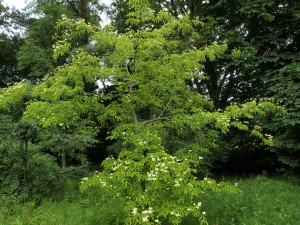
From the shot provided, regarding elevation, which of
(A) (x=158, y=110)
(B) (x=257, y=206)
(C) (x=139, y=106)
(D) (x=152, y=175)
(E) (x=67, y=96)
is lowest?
(B) (x=257, y=206)

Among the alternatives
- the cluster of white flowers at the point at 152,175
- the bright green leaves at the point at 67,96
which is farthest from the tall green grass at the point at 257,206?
the bright green leaves at the point at 67,96

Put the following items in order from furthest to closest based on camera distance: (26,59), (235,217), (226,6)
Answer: (26,59) → (226,6) → (235,217)

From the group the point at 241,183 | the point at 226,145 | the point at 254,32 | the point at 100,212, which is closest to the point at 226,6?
the point at 254,32

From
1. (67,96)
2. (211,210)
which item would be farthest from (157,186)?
(211,210)

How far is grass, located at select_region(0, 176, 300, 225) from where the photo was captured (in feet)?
21.4

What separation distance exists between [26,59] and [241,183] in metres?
13.2

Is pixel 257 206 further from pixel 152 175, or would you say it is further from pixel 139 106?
pixel 152 175

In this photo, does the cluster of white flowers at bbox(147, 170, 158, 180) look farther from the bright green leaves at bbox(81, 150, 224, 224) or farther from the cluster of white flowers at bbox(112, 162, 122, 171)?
the cluster of white flowers at bbox(112, 162, 122, 171)

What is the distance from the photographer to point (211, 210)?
7.04 meters

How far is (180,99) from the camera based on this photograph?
6.54 m

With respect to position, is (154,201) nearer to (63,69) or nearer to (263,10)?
(63,69)

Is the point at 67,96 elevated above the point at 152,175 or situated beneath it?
elevated above

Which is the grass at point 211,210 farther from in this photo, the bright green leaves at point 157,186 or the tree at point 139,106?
the bright green leaves at point 157,186

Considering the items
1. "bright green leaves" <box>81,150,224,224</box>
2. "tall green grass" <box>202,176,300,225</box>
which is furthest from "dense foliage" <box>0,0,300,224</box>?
"tall green grass" <box>202,176,300,225</box>
